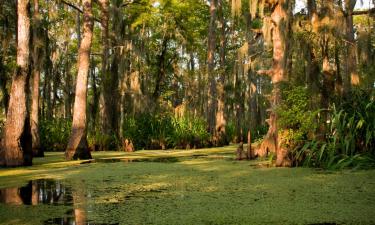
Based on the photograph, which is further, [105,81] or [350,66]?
[105,81]

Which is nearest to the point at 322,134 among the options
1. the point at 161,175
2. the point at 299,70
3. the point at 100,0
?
the point at 299,70

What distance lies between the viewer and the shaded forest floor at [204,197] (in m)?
3.90

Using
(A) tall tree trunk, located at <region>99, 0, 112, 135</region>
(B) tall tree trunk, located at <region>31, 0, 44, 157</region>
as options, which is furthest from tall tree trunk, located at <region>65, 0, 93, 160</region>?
(A) tall tree trunk, located at <region>99, 0, 112, 135</region>

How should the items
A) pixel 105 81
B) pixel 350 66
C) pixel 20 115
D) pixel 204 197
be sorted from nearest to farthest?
pixel 204 197 → pixel 20 115 → pixel 350 66 → pixel 105 81

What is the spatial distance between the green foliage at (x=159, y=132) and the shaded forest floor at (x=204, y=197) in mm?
8511

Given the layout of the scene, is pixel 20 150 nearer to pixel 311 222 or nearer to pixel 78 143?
pixel 78 143

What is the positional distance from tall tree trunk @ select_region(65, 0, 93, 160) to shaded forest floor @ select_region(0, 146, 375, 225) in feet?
10.7

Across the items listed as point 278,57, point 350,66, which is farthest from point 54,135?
point 350,66

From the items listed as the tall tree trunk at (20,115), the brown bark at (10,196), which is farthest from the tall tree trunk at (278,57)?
the tall tree trunk at (20,115)

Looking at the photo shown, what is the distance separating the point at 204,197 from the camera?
500 cm

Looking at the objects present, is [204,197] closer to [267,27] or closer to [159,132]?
[267,27]

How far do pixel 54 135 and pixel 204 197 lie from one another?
12.7 m

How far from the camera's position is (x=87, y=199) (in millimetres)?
5016

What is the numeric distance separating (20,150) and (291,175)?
606 centimetres
